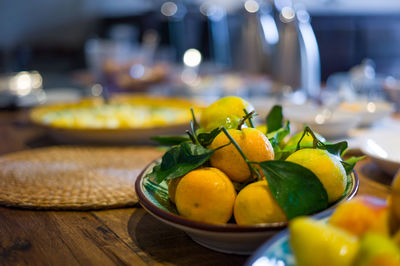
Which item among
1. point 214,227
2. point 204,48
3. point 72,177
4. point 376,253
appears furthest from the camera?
point 204,48

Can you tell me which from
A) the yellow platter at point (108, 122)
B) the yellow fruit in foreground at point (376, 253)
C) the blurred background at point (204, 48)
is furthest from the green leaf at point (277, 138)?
the blurred background at point (204, 48)

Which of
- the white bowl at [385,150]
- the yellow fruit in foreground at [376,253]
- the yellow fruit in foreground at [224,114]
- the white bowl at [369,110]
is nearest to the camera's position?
the yellow fruit in foreground at [376,253]

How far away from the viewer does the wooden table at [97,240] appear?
1.27 ft

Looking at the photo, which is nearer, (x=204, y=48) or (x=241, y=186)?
(x=241, y=186)

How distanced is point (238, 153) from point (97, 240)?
0.59 ft

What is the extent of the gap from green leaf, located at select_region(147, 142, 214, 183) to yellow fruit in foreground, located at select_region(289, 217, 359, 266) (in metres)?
0.16

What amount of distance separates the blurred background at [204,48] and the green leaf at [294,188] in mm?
871

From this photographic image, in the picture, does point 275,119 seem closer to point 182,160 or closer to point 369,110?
point 182,160

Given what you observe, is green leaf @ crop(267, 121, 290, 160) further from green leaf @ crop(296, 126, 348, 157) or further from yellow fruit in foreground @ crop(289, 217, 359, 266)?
yellow fruit in foreground @ crop(289, 217, 359, 266)

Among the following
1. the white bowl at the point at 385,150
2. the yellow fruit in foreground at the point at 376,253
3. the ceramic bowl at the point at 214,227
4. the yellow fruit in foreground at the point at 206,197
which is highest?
the yellow fruit in foreground at the point at 376,253

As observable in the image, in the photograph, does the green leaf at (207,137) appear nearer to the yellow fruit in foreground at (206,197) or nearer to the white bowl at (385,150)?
the yellow fruit in foreground at (206,197)

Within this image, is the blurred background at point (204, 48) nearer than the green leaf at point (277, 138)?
No

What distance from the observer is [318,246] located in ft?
0.74

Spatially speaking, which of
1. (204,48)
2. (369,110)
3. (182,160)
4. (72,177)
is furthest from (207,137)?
(204,48)
